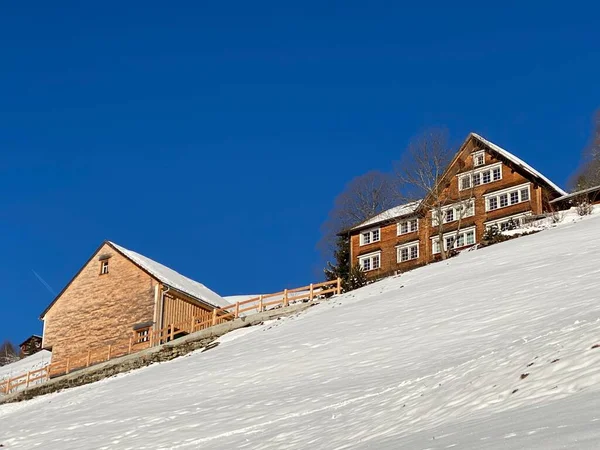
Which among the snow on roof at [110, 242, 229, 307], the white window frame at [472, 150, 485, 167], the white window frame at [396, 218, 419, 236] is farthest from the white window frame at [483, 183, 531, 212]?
the snow on roof at [110, 242, 229, 307]

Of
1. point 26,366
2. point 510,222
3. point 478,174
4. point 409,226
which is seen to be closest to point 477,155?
point 478,174

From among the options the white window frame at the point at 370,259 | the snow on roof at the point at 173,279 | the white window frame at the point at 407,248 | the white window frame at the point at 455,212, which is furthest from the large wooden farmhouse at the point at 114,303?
the white window frame at the point at 455,212

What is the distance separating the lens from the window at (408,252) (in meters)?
56.4

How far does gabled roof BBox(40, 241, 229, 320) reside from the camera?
49.4 m

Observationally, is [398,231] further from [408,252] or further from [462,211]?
[462,211]

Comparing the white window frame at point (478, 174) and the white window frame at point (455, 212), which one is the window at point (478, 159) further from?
the white window frame at point (455, 212)

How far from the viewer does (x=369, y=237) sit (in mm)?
59156

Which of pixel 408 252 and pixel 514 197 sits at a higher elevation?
pixel 514 197

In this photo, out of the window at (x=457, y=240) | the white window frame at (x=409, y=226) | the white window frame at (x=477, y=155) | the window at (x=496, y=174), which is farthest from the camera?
the white window frame at (x=409, y=226)

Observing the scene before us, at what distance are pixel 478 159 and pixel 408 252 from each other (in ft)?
24.4

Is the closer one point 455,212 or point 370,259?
point 455,212

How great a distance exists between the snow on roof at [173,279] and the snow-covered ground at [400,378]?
13.1 meters

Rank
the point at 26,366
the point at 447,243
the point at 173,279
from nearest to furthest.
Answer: the point at 173,279 → the point at 447,243 → the point at 26,366

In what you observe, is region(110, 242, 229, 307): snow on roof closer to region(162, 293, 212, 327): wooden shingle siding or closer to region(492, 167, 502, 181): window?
region(162, 293, 212, 327): wooden shingle siding
